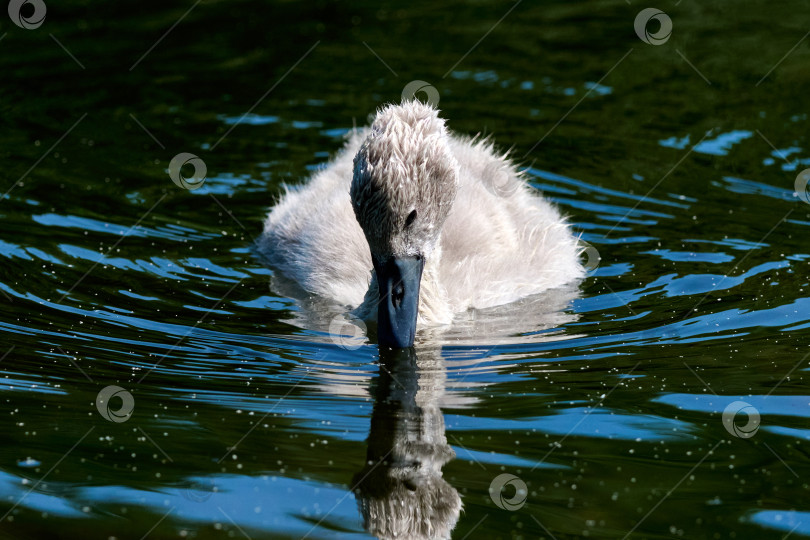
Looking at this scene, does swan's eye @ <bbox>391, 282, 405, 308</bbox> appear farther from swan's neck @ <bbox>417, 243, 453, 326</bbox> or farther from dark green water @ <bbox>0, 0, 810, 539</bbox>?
swan's neck @ <bbox>417, 243, 453, 326</bbox>

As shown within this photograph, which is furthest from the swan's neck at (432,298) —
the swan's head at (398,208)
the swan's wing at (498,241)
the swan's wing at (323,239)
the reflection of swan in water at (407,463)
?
the reflection of swan in water at (407,463)

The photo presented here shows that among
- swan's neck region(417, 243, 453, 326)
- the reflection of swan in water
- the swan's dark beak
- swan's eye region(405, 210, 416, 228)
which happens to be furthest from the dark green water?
swan's eye region(405, 210, 416, 228)

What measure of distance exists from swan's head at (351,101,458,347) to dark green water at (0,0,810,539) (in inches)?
11.6

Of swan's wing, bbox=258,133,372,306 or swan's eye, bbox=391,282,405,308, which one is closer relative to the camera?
swan's eye, bbox=391,282,405,308

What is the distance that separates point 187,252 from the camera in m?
7.96

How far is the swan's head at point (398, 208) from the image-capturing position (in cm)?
602

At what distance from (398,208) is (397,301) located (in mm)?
478

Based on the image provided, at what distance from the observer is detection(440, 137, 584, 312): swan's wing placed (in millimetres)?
7160

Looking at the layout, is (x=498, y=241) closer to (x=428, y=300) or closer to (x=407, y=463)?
(x=428, y=300)

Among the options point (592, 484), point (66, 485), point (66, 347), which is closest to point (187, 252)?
point (66, 347)

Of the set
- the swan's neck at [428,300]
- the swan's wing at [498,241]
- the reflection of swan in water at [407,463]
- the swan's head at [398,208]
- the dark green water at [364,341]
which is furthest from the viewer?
the swan's wing at [498,241]

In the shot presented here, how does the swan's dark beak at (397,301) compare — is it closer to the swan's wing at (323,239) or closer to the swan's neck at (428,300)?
the swan's neck at (428,300)

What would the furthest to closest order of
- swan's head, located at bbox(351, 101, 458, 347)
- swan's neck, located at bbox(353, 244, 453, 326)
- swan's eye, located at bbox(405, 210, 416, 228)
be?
swan's neck, located at bbox(353, 244, 453, 326) → swan's eye, located at bbox(405, 210, 416, 228) → swan's head, located at bbox(351, 101, 458, 347)

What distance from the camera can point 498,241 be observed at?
7590 mm
